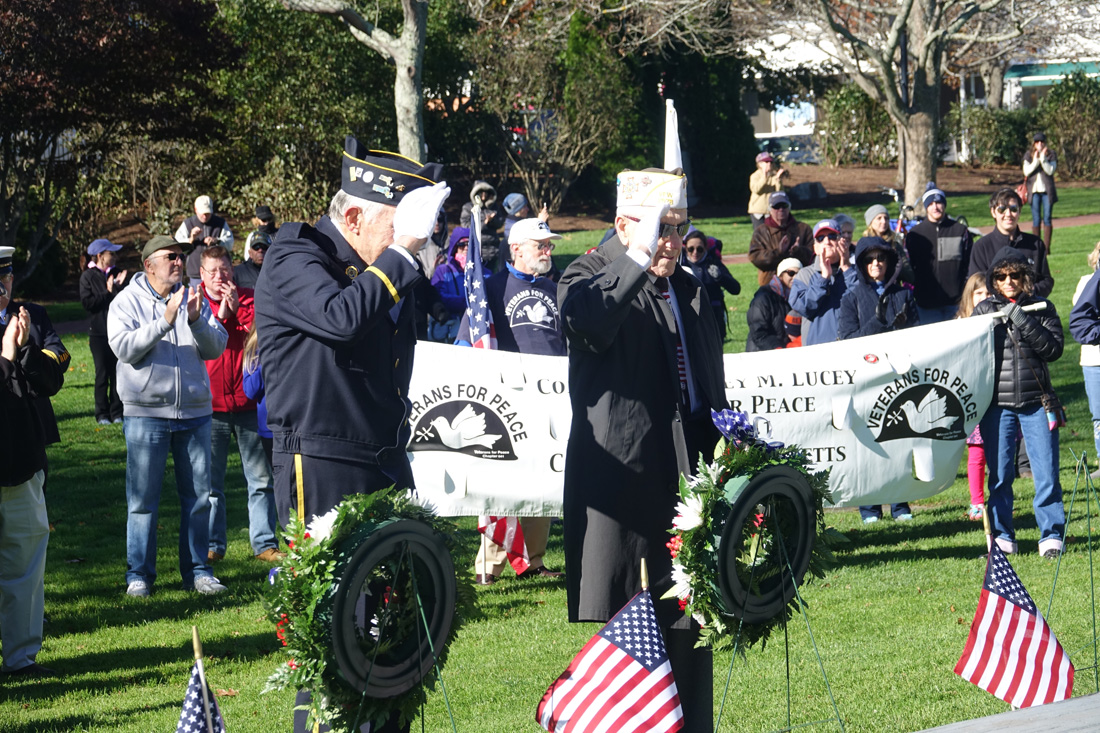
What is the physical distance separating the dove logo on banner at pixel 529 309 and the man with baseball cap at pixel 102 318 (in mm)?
6664

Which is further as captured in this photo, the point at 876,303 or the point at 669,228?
the point at 876,303

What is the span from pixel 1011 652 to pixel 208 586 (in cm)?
545

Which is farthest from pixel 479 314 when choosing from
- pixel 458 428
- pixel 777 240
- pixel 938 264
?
pixel 938 264

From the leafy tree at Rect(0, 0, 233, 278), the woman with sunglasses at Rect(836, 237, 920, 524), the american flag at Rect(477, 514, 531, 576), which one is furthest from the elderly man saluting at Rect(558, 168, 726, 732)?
the leafy tree at Rect(0, 0, 233, 278)

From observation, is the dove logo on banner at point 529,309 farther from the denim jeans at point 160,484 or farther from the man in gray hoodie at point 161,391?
the denim jeans at point 160,484

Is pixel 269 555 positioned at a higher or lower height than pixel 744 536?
lower

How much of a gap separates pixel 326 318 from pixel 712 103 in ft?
109

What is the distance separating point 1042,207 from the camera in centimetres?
2308

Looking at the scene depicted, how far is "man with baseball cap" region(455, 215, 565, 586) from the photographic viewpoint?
8711mm

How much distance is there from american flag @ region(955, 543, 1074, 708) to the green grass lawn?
2.97 ft

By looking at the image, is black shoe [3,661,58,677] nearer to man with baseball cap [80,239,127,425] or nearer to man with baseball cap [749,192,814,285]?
man with baseball cap [80,239,127,425]

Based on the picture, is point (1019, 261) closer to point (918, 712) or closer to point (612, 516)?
point (918, 712)

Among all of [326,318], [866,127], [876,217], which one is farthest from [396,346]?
[866,127]

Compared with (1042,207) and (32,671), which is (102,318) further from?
(1042,207)
